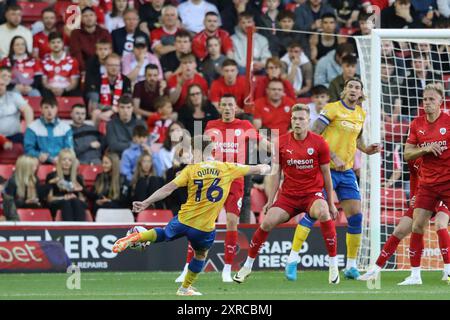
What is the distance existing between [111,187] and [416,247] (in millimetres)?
5592

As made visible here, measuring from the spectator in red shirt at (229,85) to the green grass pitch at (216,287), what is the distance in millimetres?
3724

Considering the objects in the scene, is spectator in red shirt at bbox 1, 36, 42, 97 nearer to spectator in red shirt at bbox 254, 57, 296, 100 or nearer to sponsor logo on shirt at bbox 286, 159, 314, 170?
spectator in red shirt at bbox 254, 57, 296, 100

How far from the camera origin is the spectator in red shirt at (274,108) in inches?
701

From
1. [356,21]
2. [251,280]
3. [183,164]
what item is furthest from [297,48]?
[251,280]

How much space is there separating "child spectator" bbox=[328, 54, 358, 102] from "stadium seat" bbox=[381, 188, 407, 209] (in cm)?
227

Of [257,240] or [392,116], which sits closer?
[257,240]

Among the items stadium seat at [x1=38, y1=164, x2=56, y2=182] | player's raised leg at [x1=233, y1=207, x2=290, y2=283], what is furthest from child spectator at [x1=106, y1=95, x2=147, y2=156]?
player's raised leg at [x1=233, y1=207, x2=290, y2=283]

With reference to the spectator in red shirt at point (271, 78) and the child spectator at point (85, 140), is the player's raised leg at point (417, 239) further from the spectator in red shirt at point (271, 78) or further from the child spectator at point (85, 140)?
the child spectator at point (85, 140)

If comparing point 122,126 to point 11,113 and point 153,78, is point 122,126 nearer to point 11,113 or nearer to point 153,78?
point 153,78

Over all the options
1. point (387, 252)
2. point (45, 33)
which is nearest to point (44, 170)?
point (45, 33)

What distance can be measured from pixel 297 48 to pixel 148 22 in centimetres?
266

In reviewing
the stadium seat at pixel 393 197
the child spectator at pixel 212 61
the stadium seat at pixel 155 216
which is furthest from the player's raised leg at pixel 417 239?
the child spectator at pixel 212 61

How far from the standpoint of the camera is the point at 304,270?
52.4 ft

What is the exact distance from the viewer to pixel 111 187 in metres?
17.1
